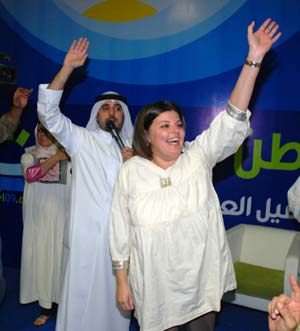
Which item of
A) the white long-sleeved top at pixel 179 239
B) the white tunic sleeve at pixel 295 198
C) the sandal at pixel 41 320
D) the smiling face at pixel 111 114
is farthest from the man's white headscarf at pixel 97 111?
the sandal at pixel 41 320

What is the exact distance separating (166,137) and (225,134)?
27 centimetres

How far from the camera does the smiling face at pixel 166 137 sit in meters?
1.71

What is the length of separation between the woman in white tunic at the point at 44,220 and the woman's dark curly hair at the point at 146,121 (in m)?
1.24

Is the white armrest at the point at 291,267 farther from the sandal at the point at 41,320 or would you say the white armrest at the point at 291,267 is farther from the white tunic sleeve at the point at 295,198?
the sandal at the point at 41,320

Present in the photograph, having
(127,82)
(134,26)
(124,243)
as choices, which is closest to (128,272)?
(124,243)

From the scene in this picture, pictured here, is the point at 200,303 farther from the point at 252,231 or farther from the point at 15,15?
the point at 15,15

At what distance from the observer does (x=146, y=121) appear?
1.79m

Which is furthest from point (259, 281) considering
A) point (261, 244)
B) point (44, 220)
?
point (44, 220)

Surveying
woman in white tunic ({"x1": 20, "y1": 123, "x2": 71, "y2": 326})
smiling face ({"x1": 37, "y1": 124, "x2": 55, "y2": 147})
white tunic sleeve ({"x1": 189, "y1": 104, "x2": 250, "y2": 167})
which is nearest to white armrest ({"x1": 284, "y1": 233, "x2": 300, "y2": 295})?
white tunic sleeve ({"x1": 189, "y1": 104, "x2": 250, "y2": 167})

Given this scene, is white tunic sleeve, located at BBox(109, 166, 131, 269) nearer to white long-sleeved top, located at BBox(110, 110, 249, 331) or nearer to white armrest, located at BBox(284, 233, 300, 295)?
white long-sleeved top, located at BBox(110, 110, 249, 331)

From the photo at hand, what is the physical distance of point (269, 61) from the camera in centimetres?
288

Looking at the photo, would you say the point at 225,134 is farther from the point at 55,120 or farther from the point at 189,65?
the point at 189,65

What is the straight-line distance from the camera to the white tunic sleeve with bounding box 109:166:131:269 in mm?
1756

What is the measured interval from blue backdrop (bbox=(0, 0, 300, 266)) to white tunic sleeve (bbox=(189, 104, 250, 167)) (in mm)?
1345
